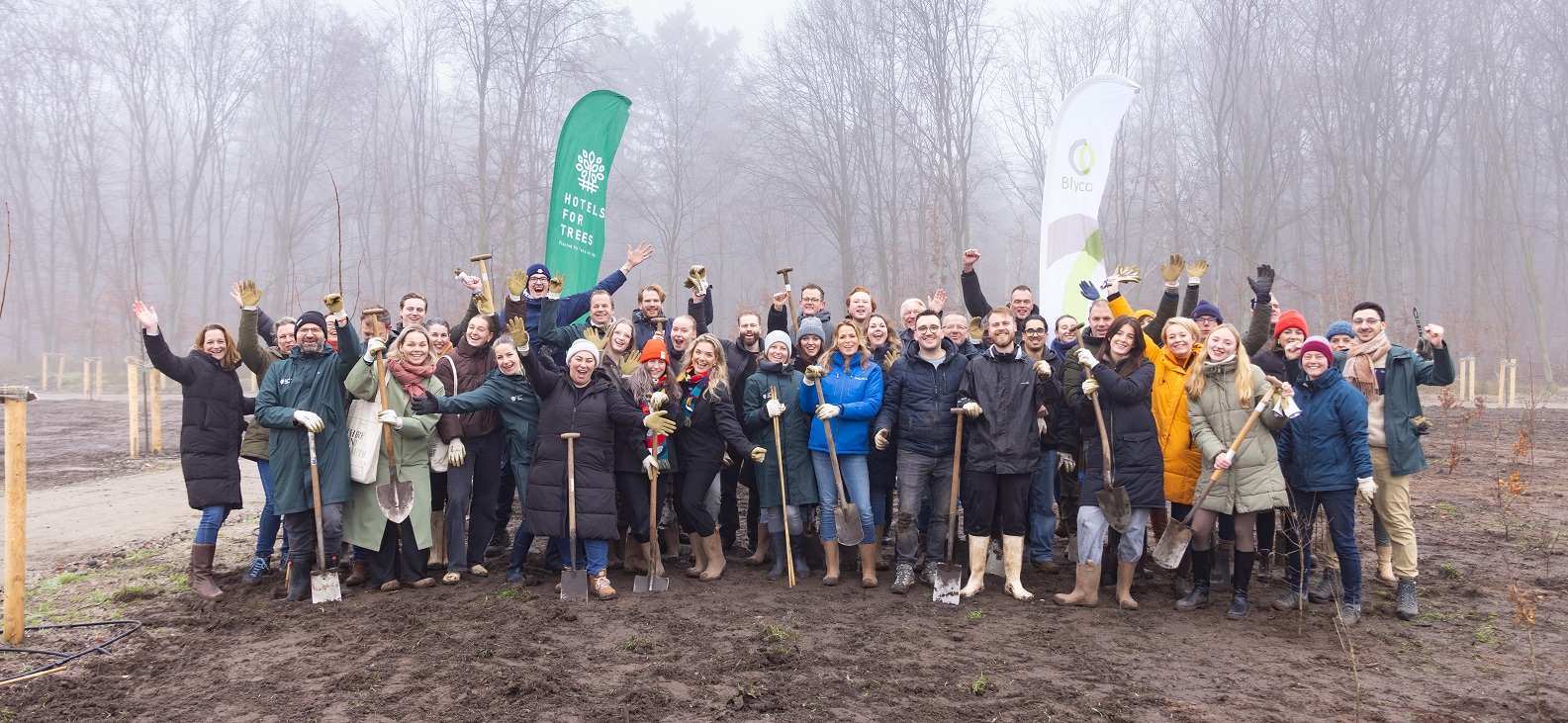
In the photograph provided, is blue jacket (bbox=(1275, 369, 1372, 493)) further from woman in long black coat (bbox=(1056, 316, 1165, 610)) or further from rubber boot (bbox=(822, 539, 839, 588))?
rubber boot (bbox=(822, 539, 839, 588))

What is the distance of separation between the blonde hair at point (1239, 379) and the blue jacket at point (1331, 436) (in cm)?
39

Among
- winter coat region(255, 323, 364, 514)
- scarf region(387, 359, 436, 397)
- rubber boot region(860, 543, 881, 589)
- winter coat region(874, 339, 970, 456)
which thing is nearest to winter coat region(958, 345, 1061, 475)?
winter coat region(874, 339, 970, 456)

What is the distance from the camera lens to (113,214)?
41.5 m

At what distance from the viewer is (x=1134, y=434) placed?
18.1 feet

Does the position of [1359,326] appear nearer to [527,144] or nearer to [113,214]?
[527,144]

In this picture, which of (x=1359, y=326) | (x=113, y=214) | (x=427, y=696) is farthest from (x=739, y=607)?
(x=113, y=214)

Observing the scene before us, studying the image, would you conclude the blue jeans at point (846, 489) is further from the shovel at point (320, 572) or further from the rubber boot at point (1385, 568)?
the rubber boot at point (1385, 568)

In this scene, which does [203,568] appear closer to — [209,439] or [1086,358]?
[209,439]

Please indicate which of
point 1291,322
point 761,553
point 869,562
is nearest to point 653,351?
point 761,553

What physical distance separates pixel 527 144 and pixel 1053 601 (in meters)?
26.1

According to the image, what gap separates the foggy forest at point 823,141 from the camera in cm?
2639

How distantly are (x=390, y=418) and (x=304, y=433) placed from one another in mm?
679

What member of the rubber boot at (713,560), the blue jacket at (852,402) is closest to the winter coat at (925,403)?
the blue jacket at (852,402)

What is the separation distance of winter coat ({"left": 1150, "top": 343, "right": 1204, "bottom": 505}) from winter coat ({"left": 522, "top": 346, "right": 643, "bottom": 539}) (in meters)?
3.59
